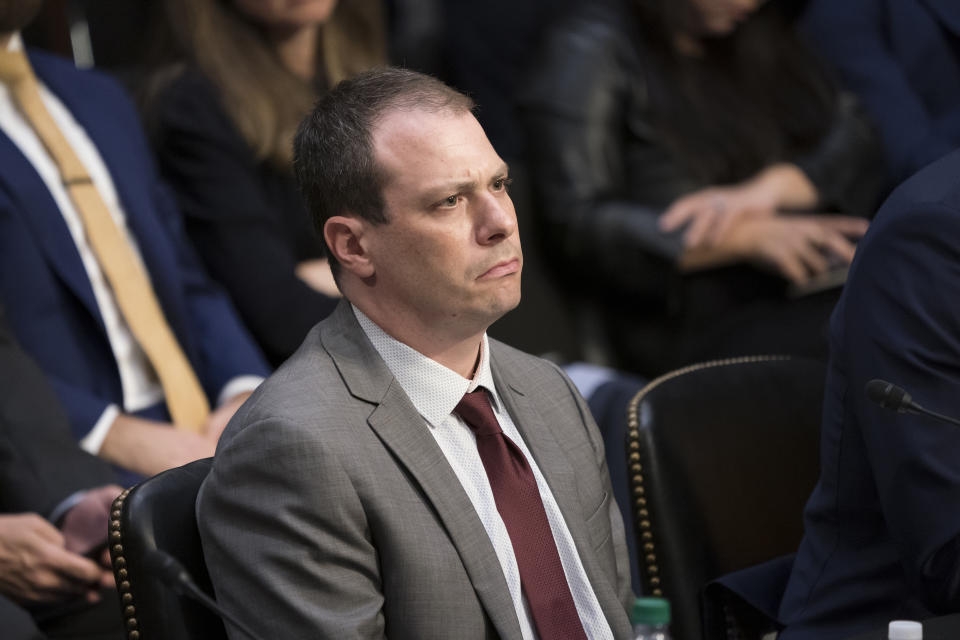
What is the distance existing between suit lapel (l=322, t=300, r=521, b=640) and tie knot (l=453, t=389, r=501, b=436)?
70 millimetres

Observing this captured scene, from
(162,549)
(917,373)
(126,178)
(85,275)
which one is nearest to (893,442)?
(917,373)

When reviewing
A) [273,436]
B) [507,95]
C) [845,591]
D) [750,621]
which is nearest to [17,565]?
[273,436]

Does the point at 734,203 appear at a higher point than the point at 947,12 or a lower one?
lower

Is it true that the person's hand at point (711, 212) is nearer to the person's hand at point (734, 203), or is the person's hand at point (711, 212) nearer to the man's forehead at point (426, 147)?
the person's hand at point (734, 203)

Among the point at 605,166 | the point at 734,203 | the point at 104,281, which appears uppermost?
the point at 104,281

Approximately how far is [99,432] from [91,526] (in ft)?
0.96

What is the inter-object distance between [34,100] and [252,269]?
550 mm

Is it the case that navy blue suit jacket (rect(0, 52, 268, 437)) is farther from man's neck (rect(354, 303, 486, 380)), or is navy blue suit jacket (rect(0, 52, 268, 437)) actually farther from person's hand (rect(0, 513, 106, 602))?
man's neck (rect(354, 303, 486, 380))

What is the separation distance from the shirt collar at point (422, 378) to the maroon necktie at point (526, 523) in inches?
1.0

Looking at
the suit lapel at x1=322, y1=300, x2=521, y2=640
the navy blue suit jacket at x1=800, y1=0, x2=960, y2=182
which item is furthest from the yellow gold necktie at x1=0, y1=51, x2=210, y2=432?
the navy blue suit jacket at x1=800, y1=0, x2=960, y2=182

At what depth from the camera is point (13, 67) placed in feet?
7.89

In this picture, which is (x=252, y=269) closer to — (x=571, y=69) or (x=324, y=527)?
(x=571, y=69)

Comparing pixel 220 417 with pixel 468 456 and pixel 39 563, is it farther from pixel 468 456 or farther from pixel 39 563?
pixel 468 456

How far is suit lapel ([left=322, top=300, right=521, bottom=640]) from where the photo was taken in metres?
1.38
